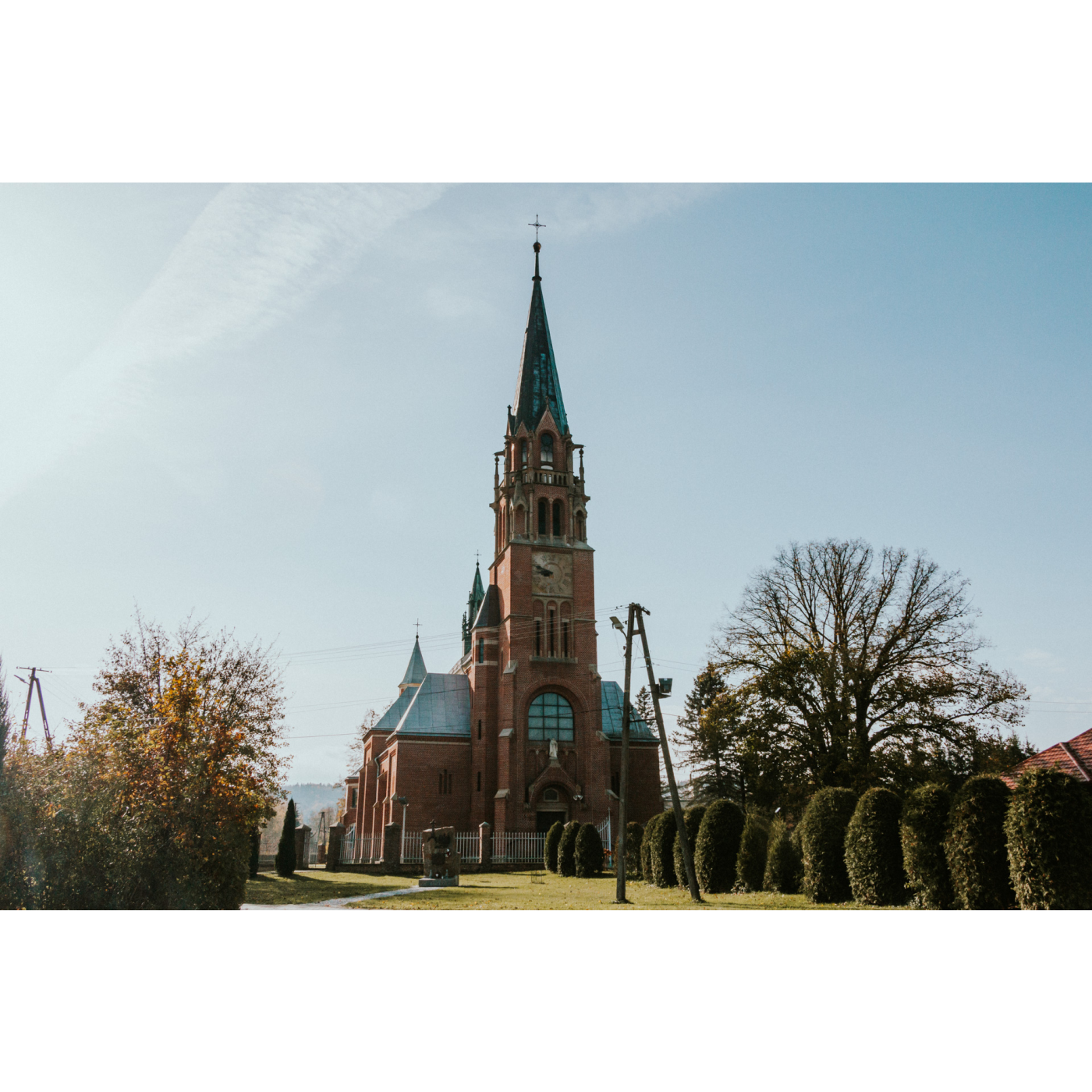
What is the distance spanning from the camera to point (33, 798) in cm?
1244

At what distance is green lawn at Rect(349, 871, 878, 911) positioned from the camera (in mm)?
17672

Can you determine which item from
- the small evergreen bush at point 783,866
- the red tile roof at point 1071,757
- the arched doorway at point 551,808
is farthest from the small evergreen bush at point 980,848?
the arched doorway at point 551,808

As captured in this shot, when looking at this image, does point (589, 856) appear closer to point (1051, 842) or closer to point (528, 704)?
point (528, 704)

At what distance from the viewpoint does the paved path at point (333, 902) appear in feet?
56.3

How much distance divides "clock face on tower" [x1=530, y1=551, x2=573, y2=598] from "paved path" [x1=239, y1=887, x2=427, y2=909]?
20.5 meters

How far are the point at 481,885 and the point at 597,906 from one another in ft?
26.9

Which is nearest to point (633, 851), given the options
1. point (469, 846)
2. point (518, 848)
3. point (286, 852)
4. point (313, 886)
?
point (518, 848)

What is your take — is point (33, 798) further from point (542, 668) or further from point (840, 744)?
point (542, 668)

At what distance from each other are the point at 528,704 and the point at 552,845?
28.9ft

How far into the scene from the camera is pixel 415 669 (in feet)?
206

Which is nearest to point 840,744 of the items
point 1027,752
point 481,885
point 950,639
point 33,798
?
point 950,639

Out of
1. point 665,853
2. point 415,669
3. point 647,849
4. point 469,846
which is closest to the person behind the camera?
point 665,853

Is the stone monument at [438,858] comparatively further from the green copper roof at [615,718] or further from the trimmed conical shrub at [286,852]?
the green copper roof at [615,718]

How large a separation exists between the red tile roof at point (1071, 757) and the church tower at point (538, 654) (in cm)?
2147
